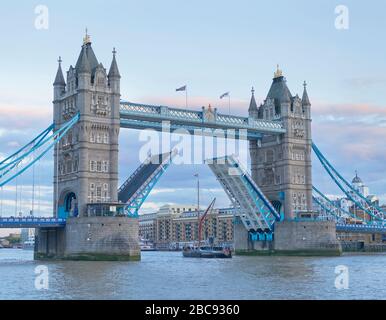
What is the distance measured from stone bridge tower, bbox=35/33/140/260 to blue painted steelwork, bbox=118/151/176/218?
1857 millimetres

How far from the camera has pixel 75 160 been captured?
2977 inches

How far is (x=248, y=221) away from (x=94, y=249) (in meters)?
30.2

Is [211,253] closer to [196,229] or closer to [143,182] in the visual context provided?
[143,182]

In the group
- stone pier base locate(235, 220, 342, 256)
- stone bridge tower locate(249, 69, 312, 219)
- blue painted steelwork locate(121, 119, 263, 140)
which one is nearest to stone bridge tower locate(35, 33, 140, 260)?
blue painted steelwork locate(121, 119, 263, 140)

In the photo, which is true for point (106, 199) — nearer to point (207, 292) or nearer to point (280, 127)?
point (280, 127)

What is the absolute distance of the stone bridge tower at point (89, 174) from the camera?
70.2 m

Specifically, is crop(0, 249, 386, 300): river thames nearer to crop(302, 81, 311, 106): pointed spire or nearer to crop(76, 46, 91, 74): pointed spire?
crop(76, 46, 91, 74): pointed spire

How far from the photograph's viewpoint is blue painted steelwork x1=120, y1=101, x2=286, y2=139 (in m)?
77.8

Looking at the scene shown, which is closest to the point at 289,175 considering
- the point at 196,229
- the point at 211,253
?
the point at 211,253

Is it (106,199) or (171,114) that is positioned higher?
(171,114)

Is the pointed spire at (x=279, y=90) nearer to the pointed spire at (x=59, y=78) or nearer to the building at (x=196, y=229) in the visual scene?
the pointed spire at (x=59, y=78)

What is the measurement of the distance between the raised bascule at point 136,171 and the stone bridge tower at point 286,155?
141 millimetres
